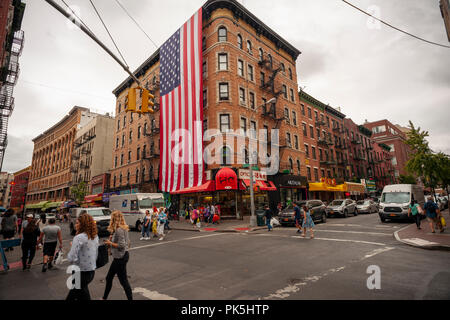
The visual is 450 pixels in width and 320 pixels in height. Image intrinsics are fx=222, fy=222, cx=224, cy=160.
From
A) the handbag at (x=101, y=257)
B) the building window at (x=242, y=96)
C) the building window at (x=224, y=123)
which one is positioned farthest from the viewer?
the building window at (x=242, y=96)

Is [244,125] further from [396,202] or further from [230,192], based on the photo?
[396,202]

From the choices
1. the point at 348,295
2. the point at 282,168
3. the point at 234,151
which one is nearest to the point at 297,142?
the point at 282,168

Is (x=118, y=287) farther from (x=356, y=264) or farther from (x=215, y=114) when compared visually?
(x=215, y=114)

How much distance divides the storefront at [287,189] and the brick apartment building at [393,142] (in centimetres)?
4388

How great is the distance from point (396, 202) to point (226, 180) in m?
13.3

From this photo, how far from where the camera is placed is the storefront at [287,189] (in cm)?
2512

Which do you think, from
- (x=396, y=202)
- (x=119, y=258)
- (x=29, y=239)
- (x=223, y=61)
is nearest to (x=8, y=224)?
(x=29, y=239)

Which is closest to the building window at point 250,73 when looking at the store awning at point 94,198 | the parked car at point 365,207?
the parked car at point 365,207

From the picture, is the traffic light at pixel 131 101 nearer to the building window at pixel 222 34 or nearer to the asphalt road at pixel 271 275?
the asphalt road at pixel 271 275

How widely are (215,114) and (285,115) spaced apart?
37.7 feet

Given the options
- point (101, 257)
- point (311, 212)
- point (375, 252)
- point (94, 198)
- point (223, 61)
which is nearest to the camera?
point (101, 257)

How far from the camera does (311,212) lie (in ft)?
56.1

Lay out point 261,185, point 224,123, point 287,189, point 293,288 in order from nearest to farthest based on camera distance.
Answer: point 293,288 < point 261,185 < point 224,123 < point 287,189
